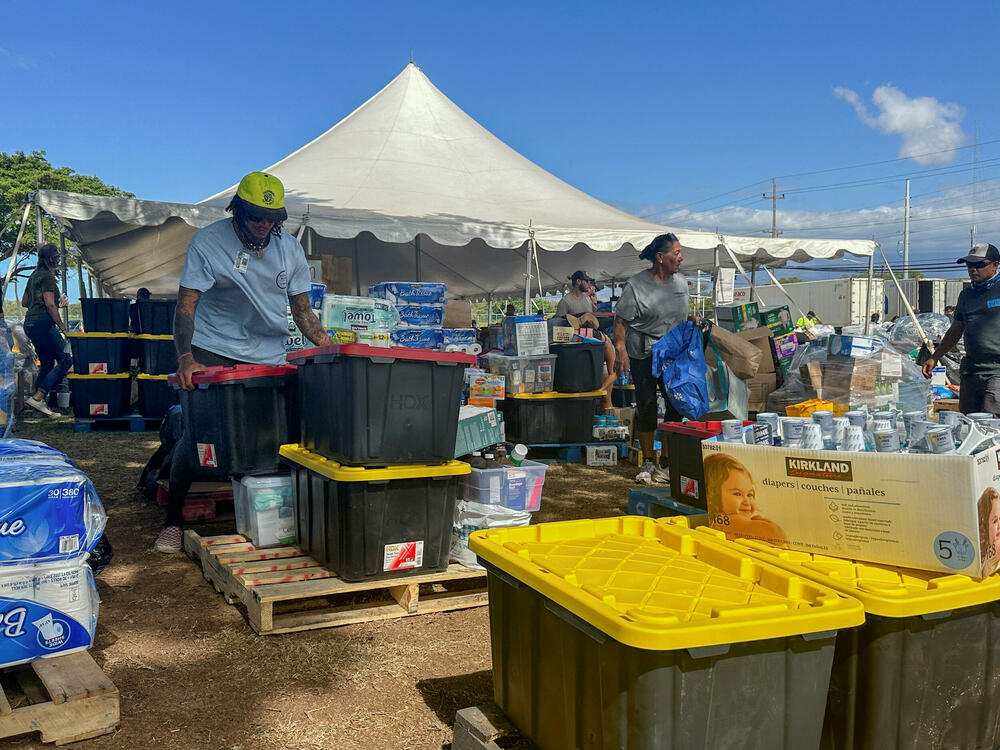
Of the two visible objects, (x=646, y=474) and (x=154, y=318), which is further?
(x=154, y=318)

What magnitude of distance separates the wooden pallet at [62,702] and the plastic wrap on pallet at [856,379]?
4.09 meters

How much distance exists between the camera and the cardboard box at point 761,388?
6023 mm

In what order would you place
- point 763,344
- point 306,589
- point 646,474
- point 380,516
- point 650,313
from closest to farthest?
point 306,589
point 380,516
point 763,344
point 650,313
point 646,474

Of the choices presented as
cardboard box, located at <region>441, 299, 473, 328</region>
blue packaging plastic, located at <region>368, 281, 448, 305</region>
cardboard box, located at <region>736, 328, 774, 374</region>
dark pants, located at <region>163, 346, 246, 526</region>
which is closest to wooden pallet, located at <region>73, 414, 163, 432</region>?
cardboard box, located at <region>441, 299, 473, 328</region>

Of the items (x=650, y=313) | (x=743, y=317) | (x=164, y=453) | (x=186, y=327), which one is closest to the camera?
(x=186, y=327)

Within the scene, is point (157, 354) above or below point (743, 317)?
below

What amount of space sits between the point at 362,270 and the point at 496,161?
11.1 feet

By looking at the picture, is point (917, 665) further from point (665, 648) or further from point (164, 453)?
point (164, 453)

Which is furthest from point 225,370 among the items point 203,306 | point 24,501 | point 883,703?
point 883,703

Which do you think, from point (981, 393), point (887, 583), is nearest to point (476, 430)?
point (887, 583)

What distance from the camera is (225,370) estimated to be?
398cm

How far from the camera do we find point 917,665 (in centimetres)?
180

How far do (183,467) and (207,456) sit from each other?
13.6 inches

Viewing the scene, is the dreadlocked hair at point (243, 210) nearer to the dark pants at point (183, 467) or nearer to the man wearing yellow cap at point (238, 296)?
the man wearing yellow cap at point (238, 296)
